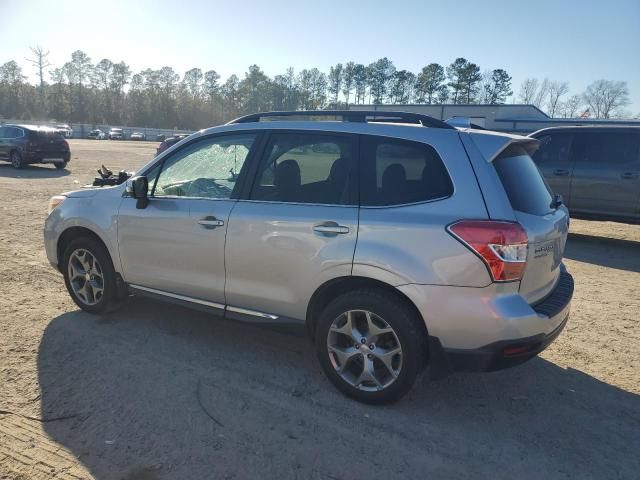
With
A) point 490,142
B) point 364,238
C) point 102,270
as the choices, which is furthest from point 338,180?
point 102,270

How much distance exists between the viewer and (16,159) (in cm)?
1880

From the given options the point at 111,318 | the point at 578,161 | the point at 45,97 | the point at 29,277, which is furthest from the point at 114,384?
the point at 45,97

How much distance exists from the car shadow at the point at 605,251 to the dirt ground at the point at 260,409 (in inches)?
116

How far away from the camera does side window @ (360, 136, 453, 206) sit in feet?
10.0

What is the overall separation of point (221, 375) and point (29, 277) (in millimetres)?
3306

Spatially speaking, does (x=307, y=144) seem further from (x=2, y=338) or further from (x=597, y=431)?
(x=2, y=338)

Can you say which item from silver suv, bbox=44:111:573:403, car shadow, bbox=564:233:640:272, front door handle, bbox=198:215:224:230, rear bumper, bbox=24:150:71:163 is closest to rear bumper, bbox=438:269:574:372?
silver suv, bbox=44:111:573:403

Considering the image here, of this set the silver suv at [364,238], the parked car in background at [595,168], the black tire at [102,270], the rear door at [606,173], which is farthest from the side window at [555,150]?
the black tire at [102,270]

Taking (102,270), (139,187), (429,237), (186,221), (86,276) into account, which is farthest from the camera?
(86,276)

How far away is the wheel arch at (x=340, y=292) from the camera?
3076mm

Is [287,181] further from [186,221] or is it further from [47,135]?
[47,135]

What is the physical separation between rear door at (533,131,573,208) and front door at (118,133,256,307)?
22.9 feet

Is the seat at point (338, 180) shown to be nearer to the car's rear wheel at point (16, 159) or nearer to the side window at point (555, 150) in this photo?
the side window at point (555, 150)

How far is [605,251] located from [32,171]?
18.8m
